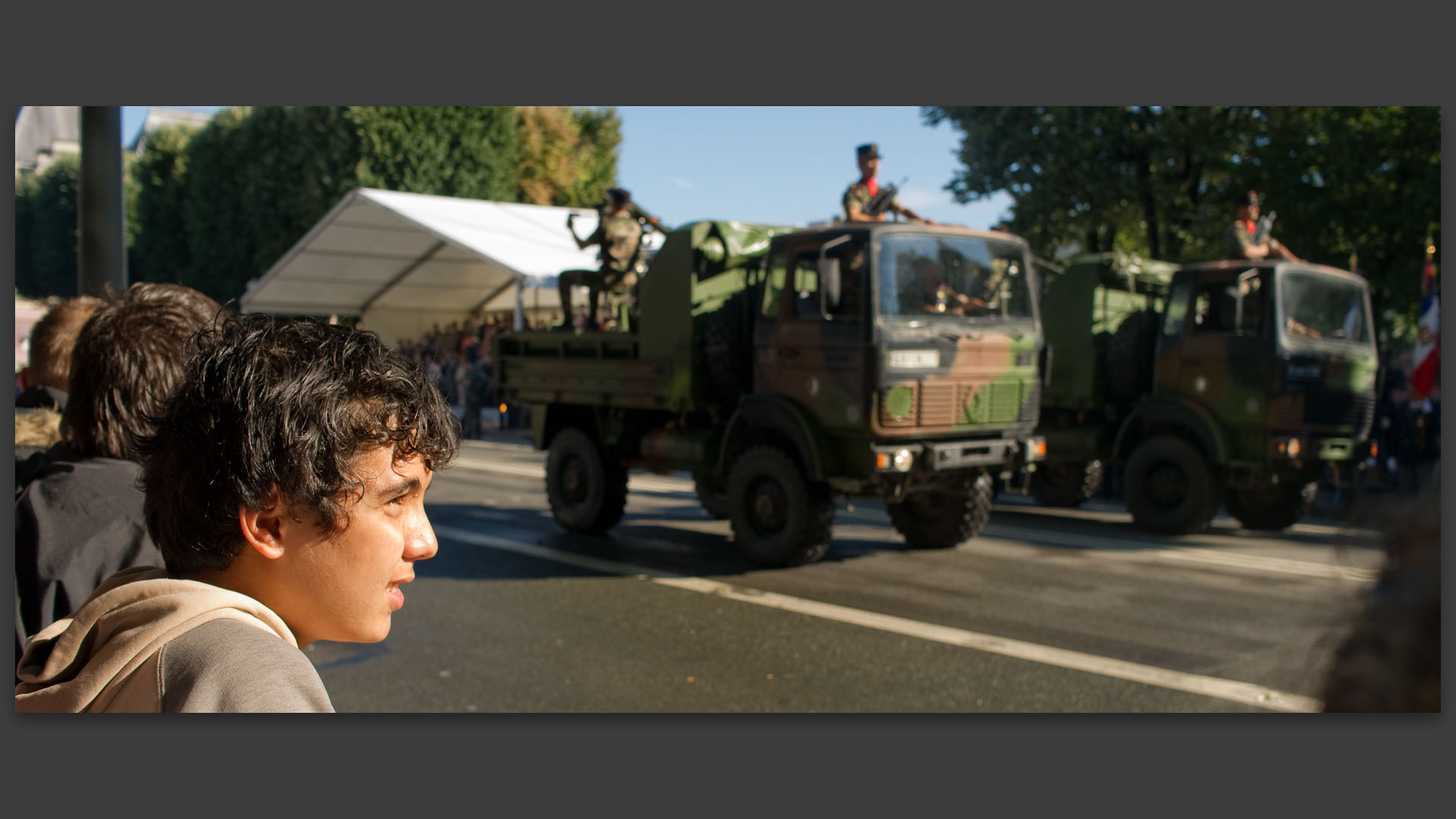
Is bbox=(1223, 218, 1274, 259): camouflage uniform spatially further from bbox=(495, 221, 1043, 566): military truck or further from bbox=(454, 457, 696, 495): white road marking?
bbox=(454, 457, 696, 495): white road marking

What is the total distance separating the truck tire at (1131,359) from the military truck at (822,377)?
8.62 feet

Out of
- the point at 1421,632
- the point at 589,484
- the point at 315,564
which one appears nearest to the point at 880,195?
the point at 589,484

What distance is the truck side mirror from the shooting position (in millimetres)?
8195

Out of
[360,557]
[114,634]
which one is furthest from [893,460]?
[114,634]

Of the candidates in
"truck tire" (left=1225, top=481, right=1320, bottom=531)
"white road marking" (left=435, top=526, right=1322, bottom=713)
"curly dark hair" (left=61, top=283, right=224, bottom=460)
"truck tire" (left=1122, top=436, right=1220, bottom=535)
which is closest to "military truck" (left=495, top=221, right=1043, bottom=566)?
"white road marking" (left=435, top=526, right=1322, bottom=713)

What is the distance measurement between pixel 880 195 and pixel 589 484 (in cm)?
347

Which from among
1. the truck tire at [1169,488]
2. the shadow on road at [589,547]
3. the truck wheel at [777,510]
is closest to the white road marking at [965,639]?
the shadow on road at [589,547]

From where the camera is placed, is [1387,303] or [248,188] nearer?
[1387,303]

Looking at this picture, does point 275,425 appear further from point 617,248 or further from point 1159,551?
point 617,248

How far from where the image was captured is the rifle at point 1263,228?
1034cm

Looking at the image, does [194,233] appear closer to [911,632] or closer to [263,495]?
[911,632]

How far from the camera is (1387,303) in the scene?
10.5 m

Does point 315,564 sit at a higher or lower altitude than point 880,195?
lower

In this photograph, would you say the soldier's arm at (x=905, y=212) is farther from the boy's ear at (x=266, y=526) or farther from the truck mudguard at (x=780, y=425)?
the boy's ear at (x=266, y=526)
